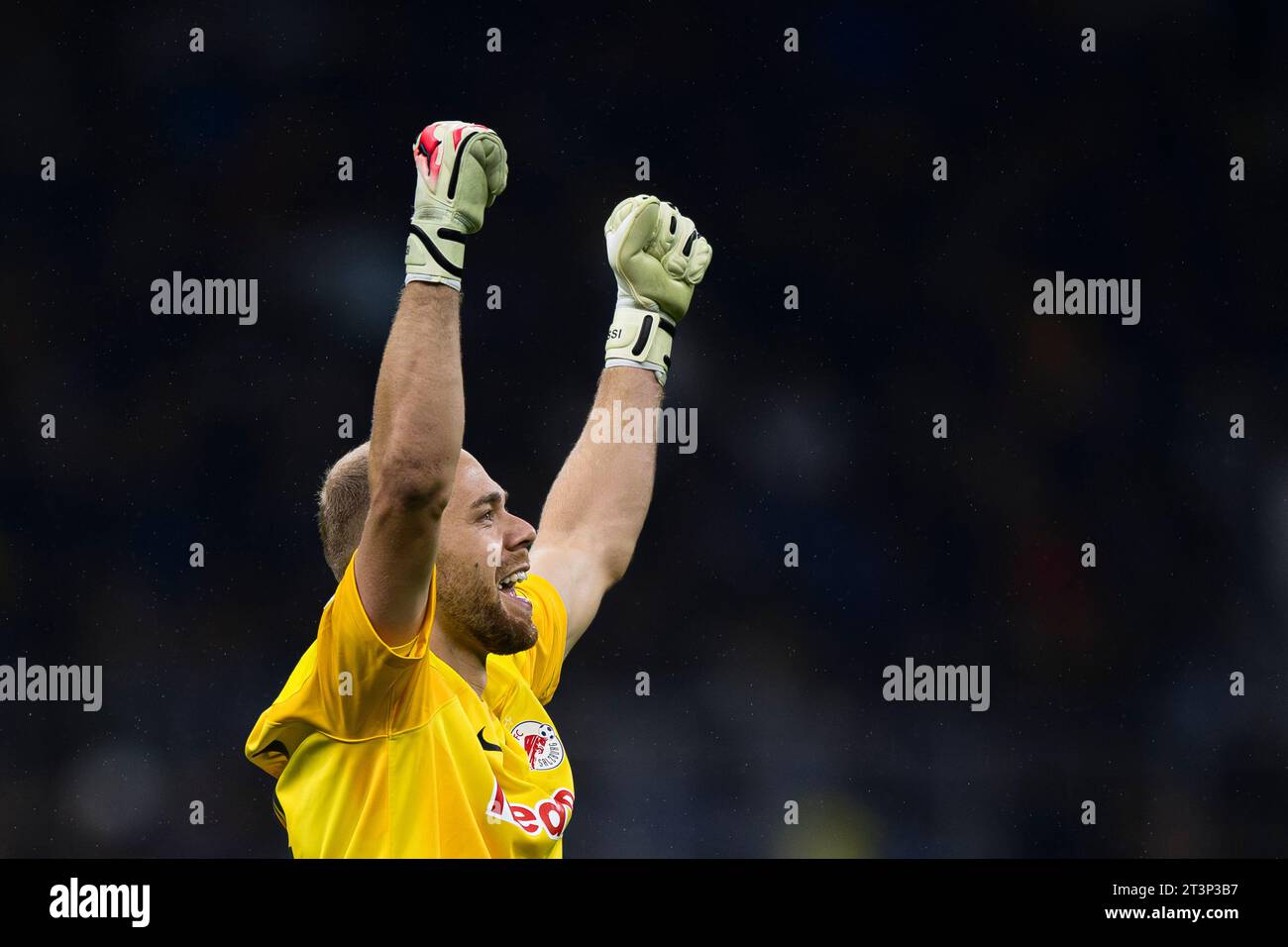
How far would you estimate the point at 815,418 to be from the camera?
7504 mm

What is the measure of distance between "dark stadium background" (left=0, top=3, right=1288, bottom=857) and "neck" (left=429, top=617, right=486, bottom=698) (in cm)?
342

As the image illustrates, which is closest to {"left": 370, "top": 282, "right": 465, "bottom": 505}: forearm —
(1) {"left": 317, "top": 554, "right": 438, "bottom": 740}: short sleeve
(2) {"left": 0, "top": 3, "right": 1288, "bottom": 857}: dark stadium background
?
(1) {"left": 317, "top": 554, "right": 438, "bottom": 740}: short sleeve

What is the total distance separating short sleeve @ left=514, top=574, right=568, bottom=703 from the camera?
403 cm

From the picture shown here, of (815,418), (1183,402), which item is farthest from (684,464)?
(1183,402)

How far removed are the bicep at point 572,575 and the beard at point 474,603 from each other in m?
0.62

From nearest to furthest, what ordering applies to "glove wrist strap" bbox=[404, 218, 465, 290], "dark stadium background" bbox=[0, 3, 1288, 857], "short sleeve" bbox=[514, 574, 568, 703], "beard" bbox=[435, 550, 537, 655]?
"glove wrist strap" bbox=[404, 218, 465, 290], "beard" bbox=[435, 550, 537, 655], "short sleeve" bbox=[514, 574, 568, 703], "dark stadium background" bbox=[0, 3, 1288, 857]

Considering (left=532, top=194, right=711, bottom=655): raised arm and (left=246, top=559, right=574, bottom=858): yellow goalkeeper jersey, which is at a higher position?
(left=532, top=194, right=711, bottom=655): raised arm

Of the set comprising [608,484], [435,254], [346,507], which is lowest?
[346,507]

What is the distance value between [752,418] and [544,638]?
3535mm

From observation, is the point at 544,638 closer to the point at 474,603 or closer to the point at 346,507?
the point at 474,603

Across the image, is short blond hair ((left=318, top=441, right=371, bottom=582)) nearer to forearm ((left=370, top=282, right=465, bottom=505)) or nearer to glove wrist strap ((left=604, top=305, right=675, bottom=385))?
forearm ((left=370, top=282, right=465, bottom=505))

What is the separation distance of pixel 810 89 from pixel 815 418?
166 centimetres

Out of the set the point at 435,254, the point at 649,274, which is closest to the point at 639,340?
the point at 649,274

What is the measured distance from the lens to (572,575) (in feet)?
14.0
